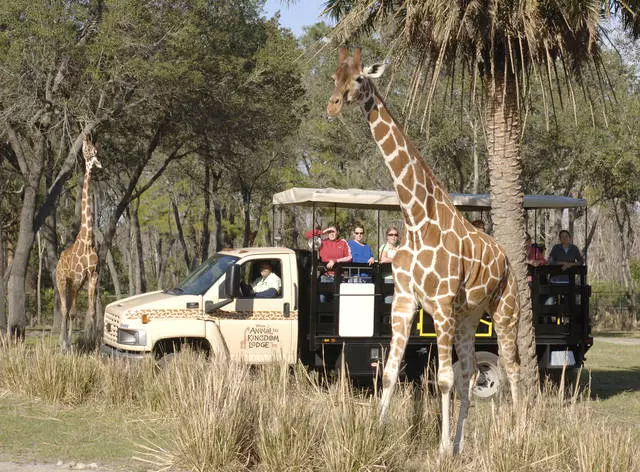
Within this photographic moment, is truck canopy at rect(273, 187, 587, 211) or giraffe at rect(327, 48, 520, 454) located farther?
truck canopy at rect(273, 187, 587, 211)

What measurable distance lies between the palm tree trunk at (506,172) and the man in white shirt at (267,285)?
2.83 metres

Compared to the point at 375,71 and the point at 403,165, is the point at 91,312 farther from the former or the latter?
the point at 375,71

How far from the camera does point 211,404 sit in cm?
762

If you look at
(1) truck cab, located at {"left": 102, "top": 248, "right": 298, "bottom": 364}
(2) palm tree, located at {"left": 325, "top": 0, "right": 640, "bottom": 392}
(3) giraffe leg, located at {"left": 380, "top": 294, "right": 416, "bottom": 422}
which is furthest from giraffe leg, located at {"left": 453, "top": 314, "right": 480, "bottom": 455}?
(1) truck cab, located at {"left": 102, "top": 248, "right": 298, "bottom": 364}

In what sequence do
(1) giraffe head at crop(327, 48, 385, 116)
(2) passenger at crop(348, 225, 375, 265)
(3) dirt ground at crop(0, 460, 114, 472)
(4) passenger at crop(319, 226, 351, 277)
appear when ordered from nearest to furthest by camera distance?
(3) dirt ground at crop(0, 460, 114, 472), (1) giraffe head at crop(327, 48, 385, 116), (4) passenger at crop(319, 226, 351, 277), (2) passenger at crop(348, 225, 375, 265)

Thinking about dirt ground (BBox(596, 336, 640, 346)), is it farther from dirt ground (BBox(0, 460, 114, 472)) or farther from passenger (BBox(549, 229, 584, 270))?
dirt ground (BBox(0, 460, 114, 472))

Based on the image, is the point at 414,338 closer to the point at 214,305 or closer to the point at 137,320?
the point at 214,305

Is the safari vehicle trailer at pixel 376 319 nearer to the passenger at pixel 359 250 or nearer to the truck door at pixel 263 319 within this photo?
the truck door at pixel 263 319

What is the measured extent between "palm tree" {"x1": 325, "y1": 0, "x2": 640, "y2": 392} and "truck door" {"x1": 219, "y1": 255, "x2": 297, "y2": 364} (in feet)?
9.10

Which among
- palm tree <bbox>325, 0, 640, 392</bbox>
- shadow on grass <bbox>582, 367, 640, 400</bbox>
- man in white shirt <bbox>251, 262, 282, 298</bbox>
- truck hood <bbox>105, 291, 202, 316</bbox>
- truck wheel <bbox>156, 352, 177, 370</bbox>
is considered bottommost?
shadow on grass <bbox>582, 367, 640, 400</bbox>

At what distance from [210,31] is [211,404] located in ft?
47.1

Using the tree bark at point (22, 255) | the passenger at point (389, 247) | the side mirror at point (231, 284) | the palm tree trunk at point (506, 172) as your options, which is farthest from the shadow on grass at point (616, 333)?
the side mirror at point (231, 284)

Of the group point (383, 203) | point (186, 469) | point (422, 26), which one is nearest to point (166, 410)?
point (186, 469)

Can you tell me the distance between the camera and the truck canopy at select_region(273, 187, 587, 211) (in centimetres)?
1195
